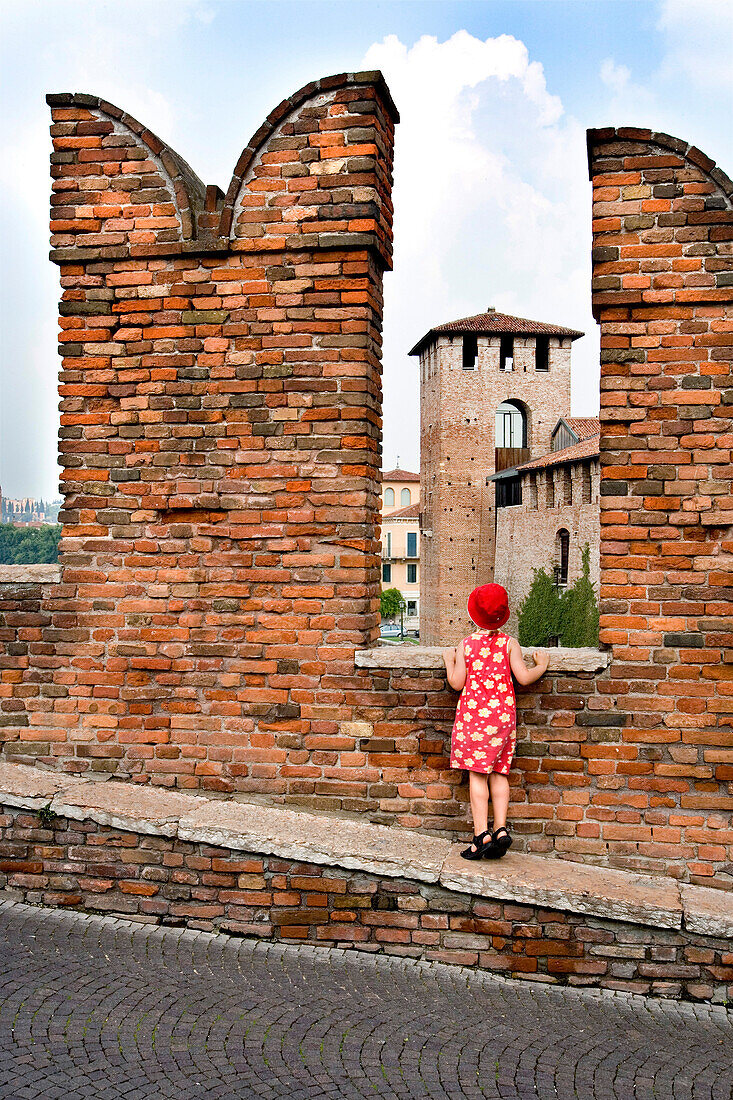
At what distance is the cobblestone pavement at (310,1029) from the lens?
3129 millimetres

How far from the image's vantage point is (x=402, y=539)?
78000 mm

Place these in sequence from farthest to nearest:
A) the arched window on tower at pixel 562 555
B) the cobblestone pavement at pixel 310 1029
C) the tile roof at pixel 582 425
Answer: the tile roof at pixel 582 425, the arched window on tower at pixel 562 555, the cobblestone pavement at pixel 310 1029

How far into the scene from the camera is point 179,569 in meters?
5.05

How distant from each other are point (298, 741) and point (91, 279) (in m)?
2.76

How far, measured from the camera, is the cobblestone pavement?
313 cm

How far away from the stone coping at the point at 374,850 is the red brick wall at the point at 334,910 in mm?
56

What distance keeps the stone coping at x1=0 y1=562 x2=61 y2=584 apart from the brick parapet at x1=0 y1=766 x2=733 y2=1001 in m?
1.12

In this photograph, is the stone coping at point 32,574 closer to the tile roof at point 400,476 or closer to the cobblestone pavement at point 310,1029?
the cobblestone pavement at point 310,1029

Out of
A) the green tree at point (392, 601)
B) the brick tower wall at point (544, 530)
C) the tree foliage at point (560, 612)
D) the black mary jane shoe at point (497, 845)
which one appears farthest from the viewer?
the green tree at point (392, 601)

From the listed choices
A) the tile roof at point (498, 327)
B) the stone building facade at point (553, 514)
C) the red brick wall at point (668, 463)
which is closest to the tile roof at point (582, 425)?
the stone building facade at point (553, 514)

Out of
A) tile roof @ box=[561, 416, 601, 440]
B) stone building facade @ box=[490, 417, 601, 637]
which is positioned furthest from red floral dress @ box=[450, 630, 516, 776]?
tile roof @ box=[561, 416, 601, 440]

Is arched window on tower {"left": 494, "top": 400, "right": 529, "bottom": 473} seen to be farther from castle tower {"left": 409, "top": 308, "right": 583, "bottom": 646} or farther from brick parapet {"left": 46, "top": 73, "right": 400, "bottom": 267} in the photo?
brick parapet {"left": 46, "top": 73, "right": 400, "bottom": 267}

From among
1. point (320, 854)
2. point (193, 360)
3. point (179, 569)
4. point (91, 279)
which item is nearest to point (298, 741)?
point (320, 854)

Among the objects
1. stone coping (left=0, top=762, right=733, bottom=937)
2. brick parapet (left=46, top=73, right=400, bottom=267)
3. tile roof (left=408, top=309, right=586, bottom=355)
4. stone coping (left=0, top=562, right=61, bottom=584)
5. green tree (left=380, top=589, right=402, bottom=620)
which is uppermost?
tile roof (left=408, top=309, right=586, bottom=355)
